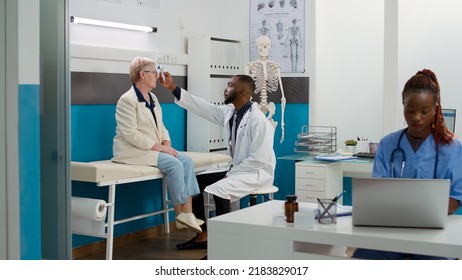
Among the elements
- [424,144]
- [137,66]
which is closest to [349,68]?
[137,66]

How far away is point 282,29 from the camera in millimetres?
6141

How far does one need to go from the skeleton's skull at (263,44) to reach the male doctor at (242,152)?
0.85m

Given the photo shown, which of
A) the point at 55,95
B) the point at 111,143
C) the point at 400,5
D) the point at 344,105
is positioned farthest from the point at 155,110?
the point at 400,5

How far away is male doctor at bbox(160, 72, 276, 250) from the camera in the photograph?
4762 millimetres

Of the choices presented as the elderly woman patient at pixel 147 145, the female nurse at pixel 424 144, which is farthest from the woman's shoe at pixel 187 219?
the female nurse at pixel 424 144

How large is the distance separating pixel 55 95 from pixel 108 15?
162 centimetres

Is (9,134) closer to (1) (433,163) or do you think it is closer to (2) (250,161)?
(2) (250,161)

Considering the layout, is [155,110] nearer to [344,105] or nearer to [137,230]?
[137,230]

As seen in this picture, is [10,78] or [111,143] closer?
[10,78]

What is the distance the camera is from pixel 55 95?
367 cm

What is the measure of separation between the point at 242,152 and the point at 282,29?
170 cm

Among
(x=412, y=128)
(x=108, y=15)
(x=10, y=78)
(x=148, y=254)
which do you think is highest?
(x=108, y=15)

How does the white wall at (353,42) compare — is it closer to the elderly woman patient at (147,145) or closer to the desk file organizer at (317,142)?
the desk file organizer at (317,142)

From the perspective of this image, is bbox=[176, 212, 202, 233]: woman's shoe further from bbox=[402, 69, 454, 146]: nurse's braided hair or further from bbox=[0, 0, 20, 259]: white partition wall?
bbox=[402, 69, 454, 146]: nurse's braided hair
